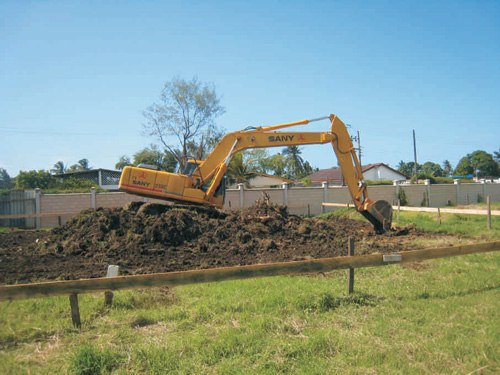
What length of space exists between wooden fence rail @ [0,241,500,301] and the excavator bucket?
6.82 meters

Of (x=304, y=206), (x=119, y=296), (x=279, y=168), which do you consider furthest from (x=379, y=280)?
(x=279, y=168)

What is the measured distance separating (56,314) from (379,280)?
18.6 feet

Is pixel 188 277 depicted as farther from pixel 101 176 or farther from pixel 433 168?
pixel 433 168

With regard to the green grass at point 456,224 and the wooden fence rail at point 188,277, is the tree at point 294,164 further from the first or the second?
the wooden fence rail at point 188,277

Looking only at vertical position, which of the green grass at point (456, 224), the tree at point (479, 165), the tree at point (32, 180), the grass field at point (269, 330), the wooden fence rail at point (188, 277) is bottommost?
the grass field at point (269, 330)

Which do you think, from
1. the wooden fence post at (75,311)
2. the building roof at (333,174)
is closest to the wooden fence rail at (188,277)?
the wooden fence post at (75,311)

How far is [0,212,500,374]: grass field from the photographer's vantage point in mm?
3936

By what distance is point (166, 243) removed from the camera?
10.2m

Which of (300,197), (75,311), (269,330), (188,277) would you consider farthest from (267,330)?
(300,197)

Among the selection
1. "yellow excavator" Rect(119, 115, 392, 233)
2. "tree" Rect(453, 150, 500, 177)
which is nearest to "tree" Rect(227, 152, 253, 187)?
"yellow excavator" Rect(119, 115, 392, 233)

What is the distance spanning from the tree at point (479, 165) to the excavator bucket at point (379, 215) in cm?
8111

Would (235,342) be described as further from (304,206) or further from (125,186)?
(304,206)

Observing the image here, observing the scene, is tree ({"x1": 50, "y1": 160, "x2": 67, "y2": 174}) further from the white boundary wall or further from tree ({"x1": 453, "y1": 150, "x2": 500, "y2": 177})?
tree ({"x1": 453, "y1": 150, "x2": 500, "y2": 177})

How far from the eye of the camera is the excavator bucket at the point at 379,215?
13469 mm
